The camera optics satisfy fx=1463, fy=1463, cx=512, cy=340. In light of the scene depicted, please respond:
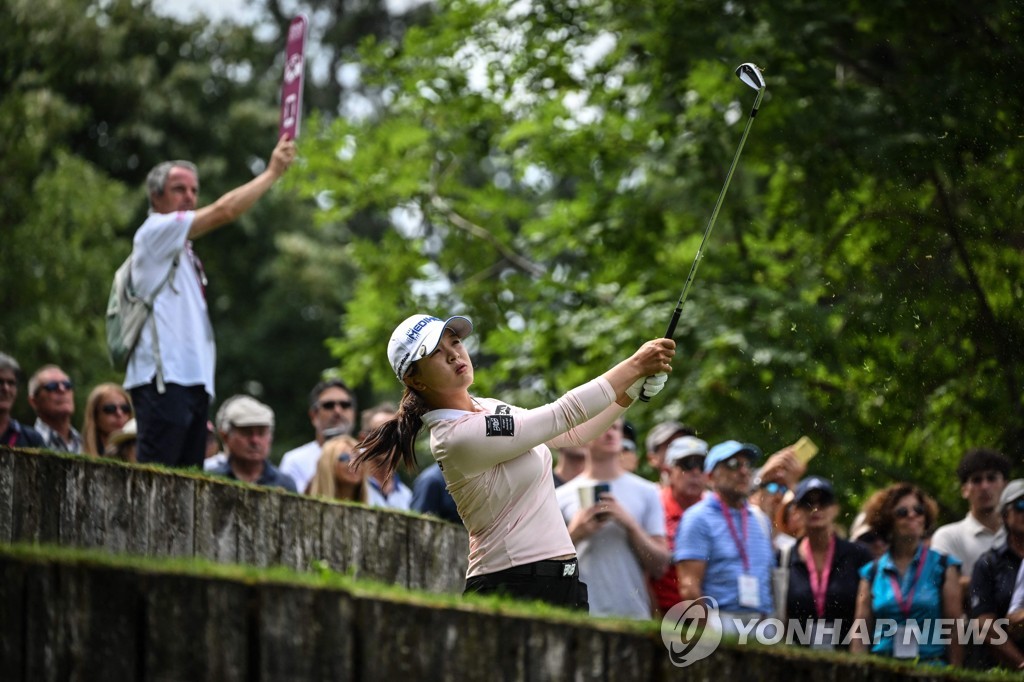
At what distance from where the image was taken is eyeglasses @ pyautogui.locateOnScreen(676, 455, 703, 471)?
868 centimetres

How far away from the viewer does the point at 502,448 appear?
5.45 m

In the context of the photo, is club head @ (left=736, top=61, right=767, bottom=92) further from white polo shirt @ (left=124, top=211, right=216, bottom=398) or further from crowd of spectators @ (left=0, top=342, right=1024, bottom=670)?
white polo shirt @ (left=124, top=211, right=216, bottom=398)

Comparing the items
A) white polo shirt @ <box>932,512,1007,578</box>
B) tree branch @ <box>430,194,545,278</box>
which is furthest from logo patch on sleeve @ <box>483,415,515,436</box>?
tree branch @ <box>430,194,545,278</box>

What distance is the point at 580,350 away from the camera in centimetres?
1461

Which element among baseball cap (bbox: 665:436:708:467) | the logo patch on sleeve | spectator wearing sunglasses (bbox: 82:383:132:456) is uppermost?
spectator wearing sunglasses (bbox: 82:383:132:456)

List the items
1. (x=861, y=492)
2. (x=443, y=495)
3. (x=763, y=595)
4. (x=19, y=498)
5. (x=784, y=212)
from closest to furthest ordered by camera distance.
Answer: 1. (x=19, y=498)
2. (x=763, y=595)
3. (x=443, y=495)
4. (x=861, y=492)
5. (x=784, y=212)

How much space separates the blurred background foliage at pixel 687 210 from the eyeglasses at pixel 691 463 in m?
1.33

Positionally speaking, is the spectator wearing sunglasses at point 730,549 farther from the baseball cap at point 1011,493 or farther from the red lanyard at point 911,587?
the baseball cap at point 1011,493

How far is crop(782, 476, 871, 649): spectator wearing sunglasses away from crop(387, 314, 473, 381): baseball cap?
298 centimetres

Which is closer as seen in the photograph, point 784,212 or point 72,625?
point 72,625

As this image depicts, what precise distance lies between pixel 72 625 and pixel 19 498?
88.5 inches

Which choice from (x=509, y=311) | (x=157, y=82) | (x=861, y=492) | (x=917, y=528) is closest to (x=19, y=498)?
(x=917, y=528)

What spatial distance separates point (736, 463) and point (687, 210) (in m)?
6.57

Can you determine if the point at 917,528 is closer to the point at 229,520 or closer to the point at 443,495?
the point at 443,495
